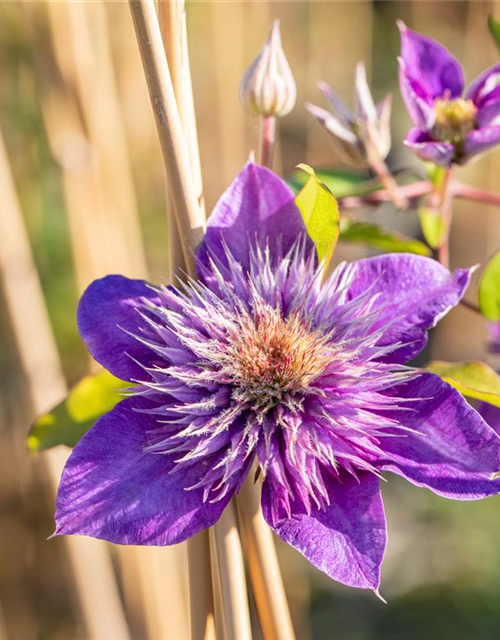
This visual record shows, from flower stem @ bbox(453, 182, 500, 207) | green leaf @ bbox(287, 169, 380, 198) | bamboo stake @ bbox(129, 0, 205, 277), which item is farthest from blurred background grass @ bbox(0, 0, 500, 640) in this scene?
bamboo stake @ bbox(129, 0, 205, 277)

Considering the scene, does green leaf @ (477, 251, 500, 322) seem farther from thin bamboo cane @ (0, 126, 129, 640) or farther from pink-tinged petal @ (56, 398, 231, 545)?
thin bamboo cane @ (0, 126, 129, 640)

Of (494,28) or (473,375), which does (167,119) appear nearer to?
(473,375)

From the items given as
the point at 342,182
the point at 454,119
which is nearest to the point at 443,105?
the point at 454,119

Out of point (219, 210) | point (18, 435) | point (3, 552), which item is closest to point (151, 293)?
point (219, 210)

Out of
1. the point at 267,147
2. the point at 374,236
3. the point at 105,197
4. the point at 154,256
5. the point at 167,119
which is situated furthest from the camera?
the point at 154,256

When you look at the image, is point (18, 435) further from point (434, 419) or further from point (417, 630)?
point (434, 419)

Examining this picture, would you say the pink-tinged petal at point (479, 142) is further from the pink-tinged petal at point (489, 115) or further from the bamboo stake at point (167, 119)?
the bamboo stake at point (167, 119)

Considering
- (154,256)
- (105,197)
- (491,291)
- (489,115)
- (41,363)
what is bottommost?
(154,256)
